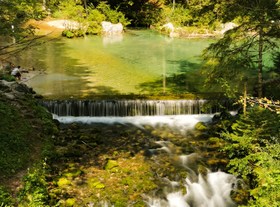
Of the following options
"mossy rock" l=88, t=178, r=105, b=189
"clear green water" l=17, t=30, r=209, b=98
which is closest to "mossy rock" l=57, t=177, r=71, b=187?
"mossy rock" l=88, t=178, r=105, b=189

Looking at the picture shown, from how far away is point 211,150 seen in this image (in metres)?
14.1

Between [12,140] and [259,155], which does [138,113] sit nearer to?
[12,140]

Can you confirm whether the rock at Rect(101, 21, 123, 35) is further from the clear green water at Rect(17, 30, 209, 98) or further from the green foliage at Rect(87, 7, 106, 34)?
the clear green water at Rect(17, 30, 209, 98)

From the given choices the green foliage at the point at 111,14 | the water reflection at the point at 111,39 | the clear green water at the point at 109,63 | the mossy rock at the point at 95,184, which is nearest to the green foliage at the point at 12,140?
the mossy rock at the point at 95,184

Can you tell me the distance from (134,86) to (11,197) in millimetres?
12347

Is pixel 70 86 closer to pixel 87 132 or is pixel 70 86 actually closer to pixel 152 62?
pixel 87 132

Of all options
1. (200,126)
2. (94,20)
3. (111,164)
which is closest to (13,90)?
(111,164)

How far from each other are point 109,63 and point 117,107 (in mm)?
9500

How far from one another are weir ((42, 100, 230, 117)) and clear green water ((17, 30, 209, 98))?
4.49 ft

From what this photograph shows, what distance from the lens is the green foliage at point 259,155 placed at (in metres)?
8.62

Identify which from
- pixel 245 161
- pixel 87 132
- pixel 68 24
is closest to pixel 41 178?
pixel 87 132

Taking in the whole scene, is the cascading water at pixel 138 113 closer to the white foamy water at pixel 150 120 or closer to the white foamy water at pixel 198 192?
the white foamy water at pixel 150 120

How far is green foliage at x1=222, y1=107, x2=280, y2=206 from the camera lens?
862cm

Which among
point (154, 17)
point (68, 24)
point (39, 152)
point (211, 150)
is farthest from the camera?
point (154, 17)
